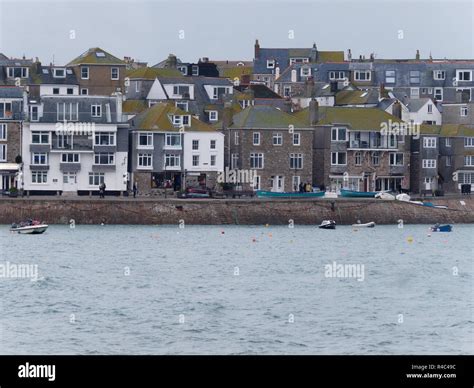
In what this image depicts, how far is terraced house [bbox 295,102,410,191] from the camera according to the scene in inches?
4400

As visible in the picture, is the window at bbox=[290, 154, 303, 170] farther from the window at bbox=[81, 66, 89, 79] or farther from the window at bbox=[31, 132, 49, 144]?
the window at bbox=[81, 66, 89, 79]

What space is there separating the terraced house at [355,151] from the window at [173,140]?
1068cm

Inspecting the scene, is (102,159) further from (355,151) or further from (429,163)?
(429,163)

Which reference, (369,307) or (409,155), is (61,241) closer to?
(369,307)

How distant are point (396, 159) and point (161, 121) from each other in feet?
60.8

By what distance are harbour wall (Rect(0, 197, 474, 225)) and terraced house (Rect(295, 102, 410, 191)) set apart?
10.9 metres

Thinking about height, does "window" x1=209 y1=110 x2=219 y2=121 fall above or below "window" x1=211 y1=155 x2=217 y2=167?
above

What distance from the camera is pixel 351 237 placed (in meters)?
88.1

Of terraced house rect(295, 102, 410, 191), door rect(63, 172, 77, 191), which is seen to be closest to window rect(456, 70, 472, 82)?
terraced house rect(295, 102, 410, 191)

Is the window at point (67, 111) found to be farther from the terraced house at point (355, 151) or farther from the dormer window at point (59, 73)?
the dormer window at point (59, 73)

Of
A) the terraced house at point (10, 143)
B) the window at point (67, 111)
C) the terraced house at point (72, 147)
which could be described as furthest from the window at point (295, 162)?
the terraced house at point (10, 143)
